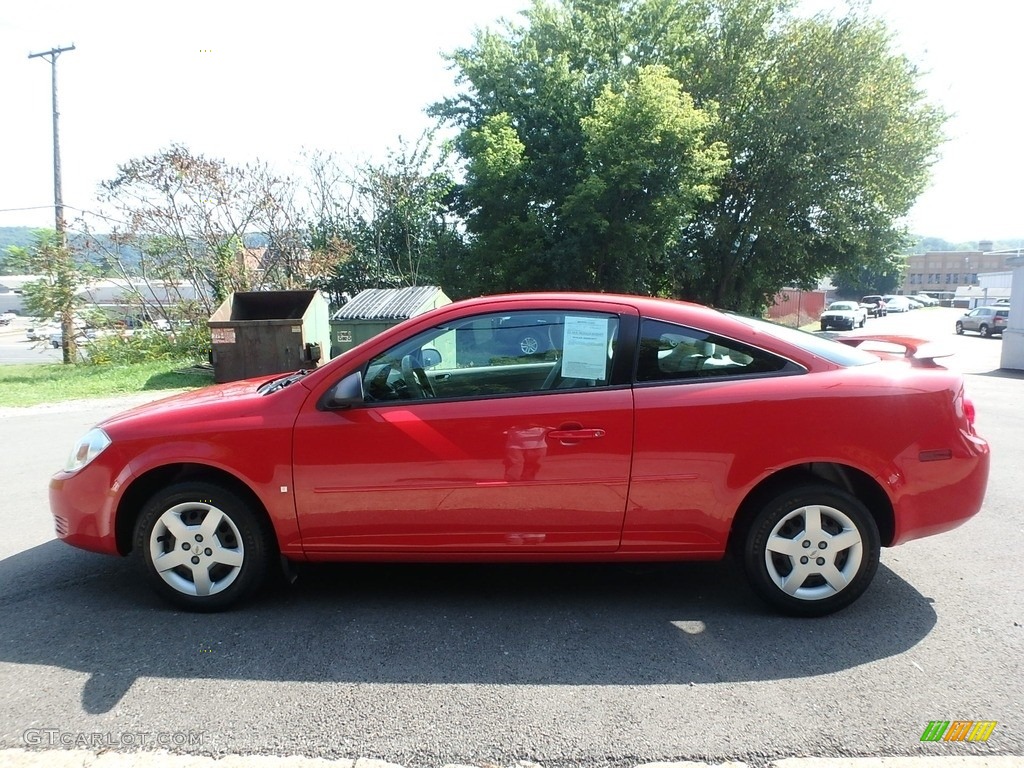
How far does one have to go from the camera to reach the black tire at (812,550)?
3.42 meters

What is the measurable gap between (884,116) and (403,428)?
78.8 ft

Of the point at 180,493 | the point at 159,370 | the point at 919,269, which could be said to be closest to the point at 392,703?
the point at 180,493

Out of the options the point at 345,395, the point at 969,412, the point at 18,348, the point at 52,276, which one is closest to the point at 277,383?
the point at 345,395

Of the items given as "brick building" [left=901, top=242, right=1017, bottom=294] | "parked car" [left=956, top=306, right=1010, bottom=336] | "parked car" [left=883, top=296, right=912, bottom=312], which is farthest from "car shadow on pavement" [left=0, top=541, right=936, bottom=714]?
"brick building" [left=901, top=242, right=1017, bottom=294]

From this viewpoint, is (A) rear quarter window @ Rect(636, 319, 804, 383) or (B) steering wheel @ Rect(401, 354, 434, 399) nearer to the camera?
(A) rear quarter window @ Rect(636, 319, 804, 383)

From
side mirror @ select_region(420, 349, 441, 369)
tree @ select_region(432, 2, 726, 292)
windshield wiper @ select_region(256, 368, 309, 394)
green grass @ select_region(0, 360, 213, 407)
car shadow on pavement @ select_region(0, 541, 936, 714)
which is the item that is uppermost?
tree @ select_region(432, 2, 726, 292)

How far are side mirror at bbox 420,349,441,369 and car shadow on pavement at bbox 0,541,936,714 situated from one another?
1.24 meters

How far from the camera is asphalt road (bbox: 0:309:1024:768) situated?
2.61m

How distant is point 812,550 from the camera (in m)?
3.45

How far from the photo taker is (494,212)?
20531mm

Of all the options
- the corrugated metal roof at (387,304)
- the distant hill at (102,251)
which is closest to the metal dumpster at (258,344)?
the corrugated metal roof at (387,304)

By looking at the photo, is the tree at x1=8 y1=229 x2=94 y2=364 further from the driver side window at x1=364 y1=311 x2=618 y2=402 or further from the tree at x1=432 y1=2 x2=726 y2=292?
the driver side window at x1=364 y1=311 x2=618 y2=402

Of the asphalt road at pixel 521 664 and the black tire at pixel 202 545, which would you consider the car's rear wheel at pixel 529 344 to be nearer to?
the asphalt road at pixel 521 664

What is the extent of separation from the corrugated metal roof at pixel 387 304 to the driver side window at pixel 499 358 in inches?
260
